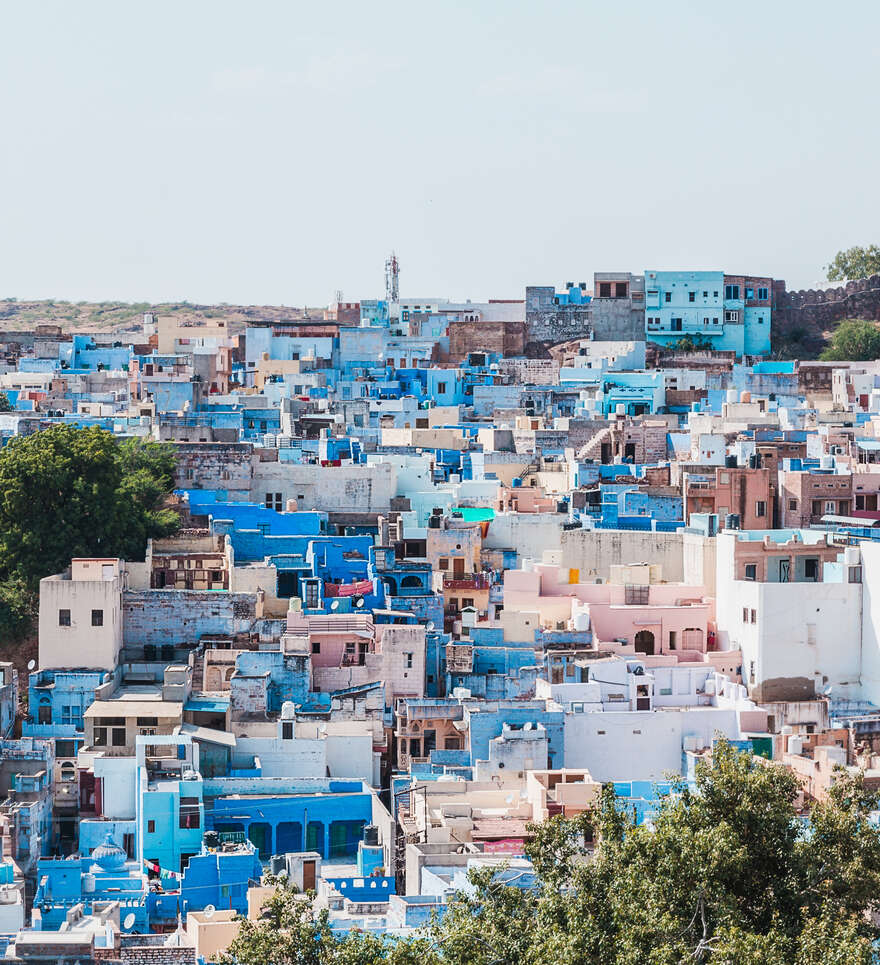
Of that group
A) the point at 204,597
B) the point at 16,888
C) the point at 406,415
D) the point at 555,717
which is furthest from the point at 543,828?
the point at 406,415

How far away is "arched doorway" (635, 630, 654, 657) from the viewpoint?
2823cm

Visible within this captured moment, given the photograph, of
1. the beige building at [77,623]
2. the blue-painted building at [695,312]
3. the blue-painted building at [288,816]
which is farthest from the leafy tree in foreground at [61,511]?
the blue-painted building at [695,312]

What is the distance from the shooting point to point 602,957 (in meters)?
15.8

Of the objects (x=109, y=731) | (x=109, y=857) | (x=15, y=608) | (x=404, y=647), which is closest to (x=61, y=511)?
(x=15, y=608)

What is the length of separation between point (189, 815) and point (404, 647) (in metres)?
4.81

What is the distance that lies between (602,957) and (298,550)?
49.7 feet

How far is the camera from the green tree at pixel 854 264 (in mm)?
57188

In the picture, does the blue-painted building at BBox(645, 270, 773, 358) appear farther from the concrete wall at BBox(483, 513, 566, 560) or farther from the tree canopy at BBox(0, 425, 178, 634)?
the tree canopy at BBox(0, 425, 178, 634)

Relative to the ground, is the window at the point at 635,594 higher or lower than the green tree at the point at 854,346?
lower

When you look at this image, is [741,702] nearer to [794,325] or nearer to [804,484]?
[804,484]

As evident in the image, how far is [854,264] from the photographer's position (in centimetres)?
5762

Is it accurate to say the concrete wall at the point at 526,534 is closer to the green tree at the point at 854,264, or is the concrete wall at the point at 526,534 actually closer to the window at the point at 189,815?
the window at the point at 189,815

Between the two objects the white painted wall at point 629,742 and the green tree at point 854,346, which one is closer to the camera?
the white painted wall at point 629,742

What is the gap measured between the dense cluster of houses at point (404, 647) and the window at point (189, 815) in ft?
0.08
